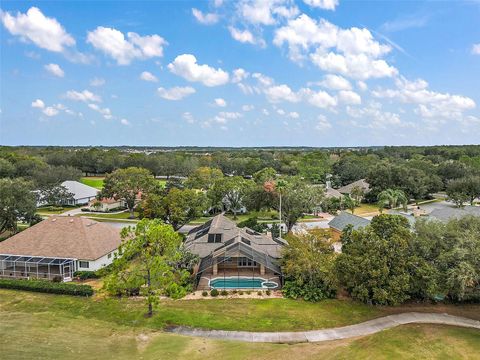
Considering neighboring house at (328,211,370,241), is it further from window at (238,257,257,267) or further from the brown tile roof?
the brown tile roof

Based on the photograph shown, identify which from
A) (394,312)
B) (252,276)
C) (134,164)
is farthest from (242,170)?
(394,312)

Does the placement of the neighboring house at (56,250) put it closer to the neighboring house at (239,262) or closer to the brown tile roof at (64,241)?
the brown tile roof at (64,241)

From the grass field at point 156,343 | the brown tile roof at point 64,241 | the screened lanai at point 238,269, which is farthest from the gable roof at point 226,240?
the grass field at point 156,343

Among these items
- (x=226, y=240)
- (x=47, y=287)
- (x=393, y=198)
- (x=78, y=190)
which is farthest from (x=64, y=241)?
(x=393, y=198)

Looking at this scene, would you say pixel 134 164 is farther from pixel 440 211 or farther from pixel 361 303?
pixel 361 303

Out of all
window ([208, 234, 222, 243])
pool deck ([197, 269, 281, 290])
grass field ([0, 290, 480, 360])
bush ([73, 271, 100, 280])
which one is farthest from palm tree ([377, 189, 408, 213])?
bush ([73, 271, 100, 280])

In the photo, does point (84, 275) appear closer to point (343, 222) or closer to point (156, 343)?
point (156, 343)
